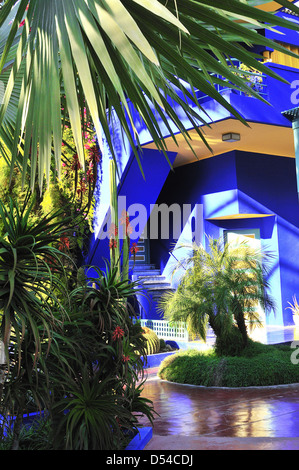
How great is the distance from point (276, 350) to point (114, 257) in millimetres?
4127

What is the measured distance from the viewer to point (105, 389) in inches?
153

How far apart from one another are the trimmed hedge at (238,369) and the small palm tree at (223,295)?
0.34m

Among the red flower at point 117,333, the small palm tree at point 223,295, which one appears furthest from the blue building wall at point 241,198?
the red flower at point 117,333

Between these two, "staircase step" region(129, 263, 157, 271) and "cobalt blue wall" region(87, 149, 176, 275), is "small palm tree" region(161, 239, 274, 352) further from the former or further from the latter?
"staircase step" region(129, 263, 157, 271)

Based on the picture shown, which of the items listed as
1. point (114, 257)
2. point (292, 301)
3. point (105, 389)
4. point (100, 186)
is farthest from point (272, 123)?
point (105, 389)

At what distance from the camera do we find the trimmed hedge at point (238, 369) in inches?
287

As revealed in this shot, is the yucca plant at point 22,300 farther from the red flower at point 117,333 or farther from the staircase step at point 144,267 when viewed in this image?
the staircase step at point 144,267

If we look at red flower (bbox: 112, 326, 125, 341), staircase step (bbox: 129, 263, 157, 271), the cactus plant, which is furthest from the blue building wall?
red flower (bbox: 112, 326, 125, 341)

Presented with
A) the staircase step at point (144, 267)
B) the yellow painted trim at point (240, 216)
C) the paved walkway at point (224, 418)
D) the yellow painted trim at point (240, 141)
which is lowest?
the paved walkway at point (224, 418)

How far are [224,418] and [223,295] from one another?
7.46 feet

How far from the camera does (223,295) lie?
7.67m

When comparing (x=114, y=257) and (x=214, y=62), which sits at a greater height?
(x=214, y=62)

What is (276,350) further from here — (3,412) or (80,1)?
(80,1)

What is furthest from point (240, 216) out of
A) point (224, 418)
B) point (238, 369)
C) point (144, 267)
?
point (224, 418)
